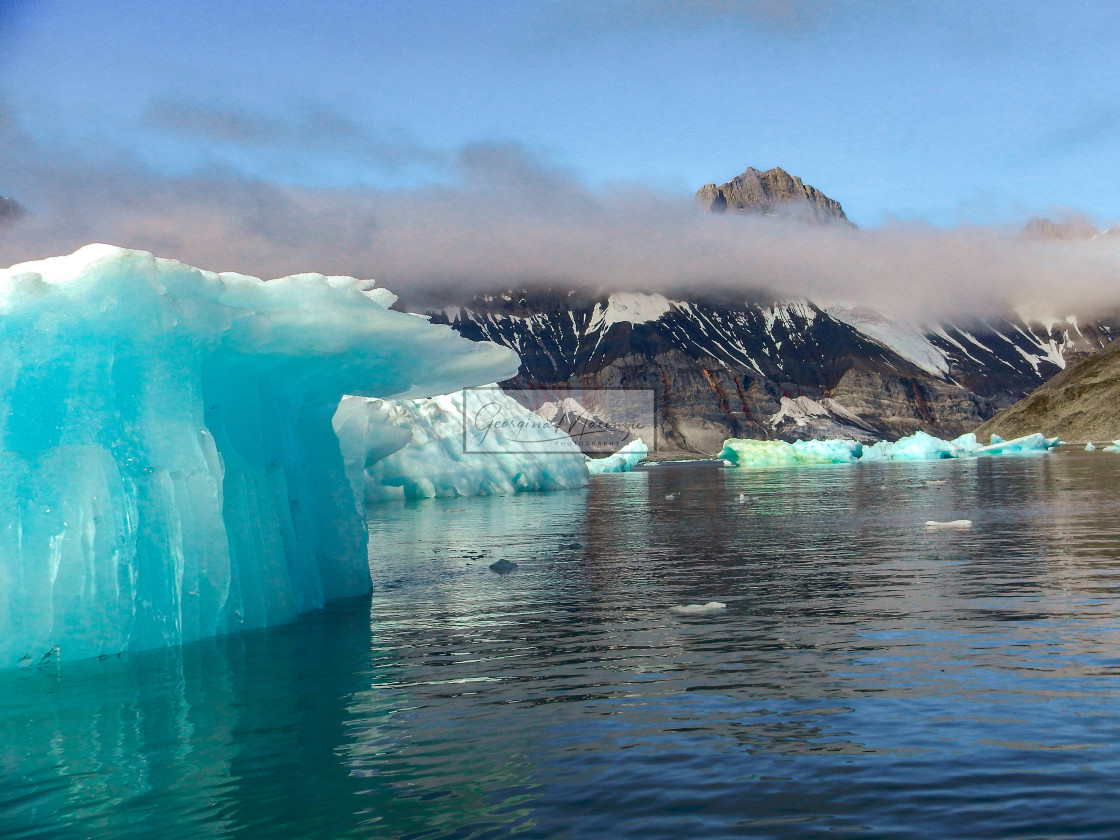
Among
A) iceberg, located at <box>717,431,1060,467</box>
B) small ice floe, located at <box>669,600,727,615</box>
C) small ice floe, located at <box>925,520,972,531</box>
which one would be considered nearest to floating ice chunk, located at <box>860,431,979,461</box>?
iceberg, located at <box>717,431,1060,467</box>

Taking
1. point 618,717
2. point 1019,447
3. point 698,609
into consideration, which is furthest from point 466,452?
point 1019,447

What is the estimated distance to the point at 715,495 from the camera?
163ft

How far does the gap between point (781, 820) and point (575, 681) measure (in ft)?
13.7

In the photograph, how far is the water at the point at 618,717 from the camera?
255 inches

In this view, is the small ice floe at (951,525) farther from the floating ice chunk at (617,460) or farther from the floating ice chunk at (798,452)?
the floating ice chunk at (798,452)

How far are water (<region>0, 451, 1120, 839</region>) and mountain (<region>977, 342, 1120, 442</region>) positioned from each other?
497 ft

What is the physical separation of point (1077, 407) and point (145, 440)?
175m

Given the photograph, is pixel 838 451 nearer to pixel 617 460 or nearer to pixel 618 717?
pixel 617 460

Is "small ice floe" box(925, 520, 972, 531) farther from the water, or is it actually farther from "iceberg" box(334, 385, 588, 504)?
"iceberg" box(334, 385, 588, 504)

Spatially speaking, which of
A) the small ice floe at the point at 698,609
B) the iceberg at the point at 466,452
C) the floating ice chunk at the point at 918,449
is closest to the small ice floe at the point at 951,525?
the small ice floe at the point at 698,609

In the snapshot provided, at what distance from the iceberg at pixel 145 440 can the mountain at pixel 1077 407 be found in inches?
6107

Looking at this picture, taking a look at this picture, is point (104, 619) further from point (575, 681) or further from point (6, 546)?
point (575, 681)

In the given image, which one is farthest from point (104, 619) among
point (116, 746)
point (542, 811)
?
point (542, 811)

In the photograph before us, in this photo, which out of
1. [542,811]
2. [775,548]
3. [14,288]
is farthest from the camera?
[775,548]
